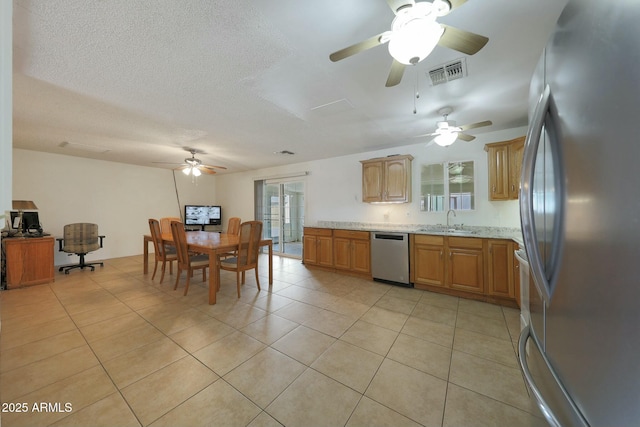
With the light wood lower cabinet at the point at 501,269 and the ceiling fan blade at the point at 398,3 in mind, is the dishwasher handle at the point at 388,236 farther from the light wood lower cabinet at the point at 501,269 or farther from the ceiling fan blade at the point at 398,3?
the ceiling fan blade at the point at 398,3

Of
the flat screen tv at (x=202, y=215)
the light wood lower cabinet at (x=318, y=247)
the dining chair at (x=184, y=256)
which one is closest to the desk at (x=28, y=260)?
the dining chair at (x=184, y=256)

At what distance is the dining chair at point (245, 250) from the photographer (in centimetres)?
318

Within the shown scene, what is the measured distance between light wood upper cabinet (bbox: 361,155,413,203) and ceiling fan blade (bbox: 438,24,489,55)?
280 cm

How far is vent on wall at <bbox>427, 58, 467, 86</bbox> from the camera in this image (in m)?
1.92

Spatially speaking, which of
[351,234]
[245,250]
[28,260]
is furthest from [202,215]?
[351,234]

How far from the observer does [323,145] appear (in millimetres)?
4277

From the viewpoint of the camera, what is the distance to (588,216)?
1.76 ft

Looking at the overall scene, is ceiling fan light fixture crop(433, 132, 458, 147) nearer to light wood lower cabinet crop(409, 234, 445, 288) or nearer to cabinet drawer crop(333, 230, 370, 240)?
light wood lower cabinet crop(409, 234, 445, 288)

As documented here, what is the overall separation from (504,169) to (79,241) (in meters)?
7.48

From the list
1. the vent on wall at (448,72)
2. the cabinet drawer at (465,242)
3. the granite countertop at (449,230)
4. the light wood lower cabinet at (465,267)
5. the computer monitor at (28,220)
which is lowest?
the light wood lower cabinet at (465,267)

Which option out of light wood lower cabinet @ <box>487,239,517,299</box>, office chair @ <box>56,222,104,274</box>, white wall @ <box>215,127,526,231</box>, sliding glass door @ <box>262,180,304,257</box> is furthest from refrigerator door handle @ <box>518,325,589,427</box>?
office chair @ <box>56,222,104,274</box>

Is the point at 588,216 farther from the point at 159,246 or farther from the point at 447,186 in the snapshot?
the point at 159,246

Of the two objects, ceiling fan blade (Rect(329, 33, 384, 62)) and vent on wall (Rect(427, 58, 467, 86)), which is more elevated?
vent on wall (Rect(427, 58, 467, 86))

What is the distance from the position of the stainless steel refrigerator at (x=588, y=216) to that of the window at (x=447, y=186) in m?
3.39
